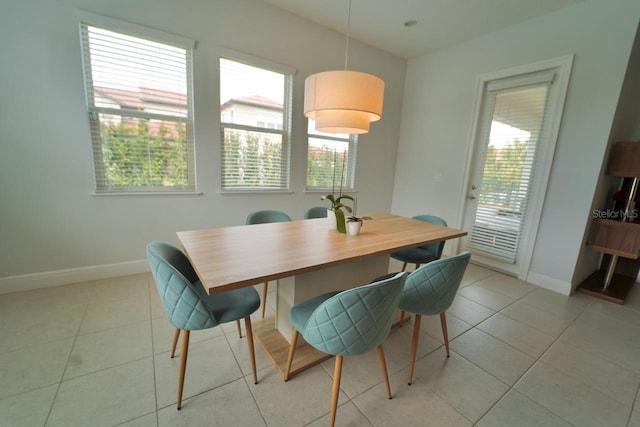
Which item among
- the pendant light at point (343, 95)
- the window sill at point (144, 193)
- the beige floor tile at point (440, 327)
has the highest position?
the pendant light at point (343, 95)

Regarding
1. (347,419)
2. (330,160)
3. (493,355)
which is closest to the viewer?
(347,419)

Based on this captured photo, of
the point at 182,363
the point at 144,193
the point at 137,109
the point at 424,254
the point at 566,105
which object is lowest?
the point at 182,363

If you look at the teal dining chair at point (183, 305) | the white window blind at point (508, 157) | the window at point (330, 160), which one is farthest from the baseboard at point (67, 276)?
the white window blind at point (508, 157)

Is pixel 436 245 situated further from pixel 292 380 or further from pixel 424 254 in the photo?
pixel 292 380

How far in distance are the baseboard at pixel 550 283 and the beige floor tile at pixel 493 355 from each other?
1560 mm

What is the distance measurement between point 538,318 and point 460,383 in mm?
1376

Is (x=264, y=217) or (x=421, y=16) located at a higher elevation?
(x=421, y=16)

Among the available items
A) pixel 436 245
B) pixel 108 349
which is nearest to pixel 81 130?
pixel 108 349

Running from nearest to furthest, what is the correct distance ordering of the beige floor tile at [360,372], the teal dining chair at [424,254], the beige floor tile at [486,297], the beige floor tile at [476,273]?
the beige floor tile at [360,372], the teal dining chair at [424,254], the beige floor tile at [486,297], the beige floor tile at [476,273]

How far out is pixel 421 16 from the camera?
3021 mm

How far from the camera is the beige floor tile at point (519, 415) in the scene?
4.38 feet

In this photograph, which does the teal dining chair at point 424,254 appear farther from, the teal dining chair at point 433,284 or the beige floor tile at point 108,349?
the beige floor tile at point 108,349

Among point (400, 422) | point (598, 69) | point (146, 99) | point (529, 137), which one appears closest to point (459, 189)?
point (529, 137)

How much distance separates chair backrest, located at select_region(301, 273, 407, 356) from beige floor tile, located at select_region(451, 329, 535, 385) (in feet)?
3.50
